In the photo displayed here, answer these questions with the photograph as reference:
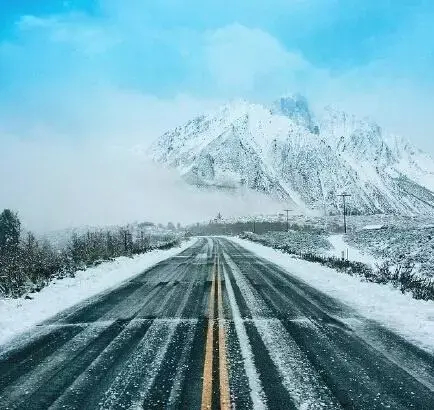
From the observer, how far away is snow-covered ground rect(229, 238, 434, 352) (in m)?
8.66

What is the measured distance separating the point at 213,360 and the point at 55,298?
7346mm

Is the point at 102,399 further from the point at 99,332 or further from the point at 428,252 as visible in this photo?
the point at 428,252

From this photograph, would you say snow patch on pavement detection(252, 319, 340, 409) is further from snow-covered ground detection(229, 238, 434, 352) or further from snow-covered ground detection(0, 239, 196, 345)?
snow-covered ground detection(0, 239, 196, 345)

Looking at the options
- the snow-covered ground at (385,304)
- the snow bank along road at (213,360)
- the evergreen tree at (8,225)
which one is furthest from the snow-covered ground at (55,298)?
the evergreen tree at (8,225)

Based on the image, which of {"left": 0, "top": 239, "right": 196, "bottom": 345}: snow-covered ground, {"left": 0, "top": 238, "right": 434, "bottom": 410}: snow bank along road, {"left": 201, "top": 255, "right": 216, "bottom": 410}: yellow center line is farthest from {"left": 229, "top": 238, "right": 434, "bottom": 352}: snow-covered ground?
{"left": 0, "top": 239, "right": 196, "bottom": 345}: snow-covered ground

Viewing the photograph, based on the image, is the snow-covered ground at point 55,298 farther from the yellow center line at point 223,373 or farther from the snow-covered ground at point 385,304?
the snow-covered ground at point 385,304

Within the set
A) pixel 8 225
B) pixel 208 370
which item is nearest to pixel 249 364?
pixel 208 370

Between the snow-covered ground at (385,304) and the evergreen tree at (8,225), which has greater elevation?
the evergreen tree at (8,225)

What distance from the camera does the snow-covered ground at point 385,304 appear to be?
8664 millimetres

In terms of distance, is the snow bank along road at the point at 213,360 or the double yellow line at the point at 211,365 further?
the snow bank along road at the point at 213,360

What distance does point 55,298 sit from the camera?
12.4 meters

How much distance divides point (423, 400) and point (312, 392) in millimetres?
1270

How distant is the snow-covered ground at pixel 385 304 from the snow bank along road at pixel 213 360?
0.44 m

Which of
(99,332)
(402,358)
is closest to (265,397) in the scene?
(402,358)
